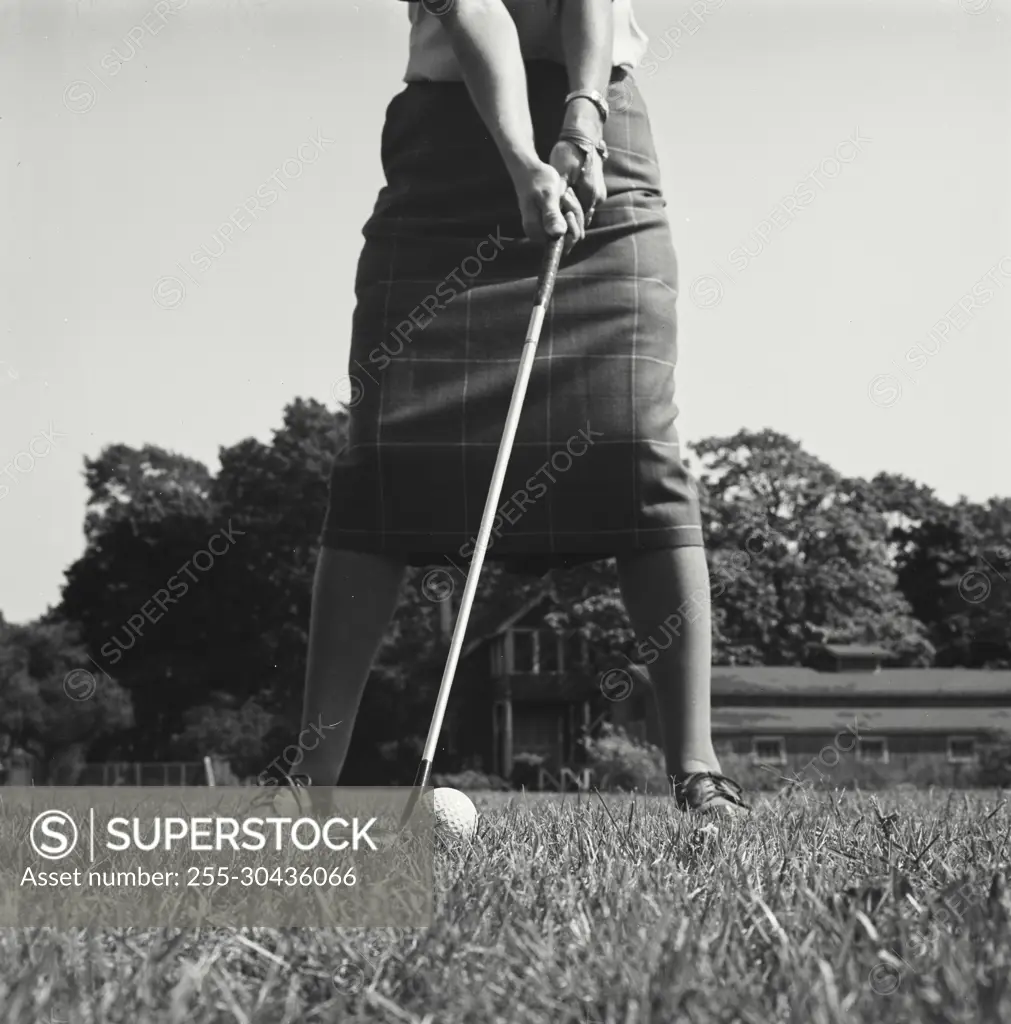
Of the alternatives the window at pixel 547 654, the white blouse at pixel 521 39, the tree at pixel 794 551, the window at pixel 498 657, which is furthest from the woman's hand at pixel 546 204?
the window at pixel 498 657

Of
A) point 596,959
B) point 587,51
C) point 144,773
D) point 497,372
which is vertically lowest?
point 144,773

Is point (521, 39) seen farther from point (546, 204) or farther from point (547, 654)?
point (547, 654)

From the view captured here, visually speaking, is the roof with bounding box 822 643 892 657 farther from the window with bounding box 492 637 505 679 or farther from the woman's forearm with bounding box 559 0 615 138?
the woman's forearm with bounding box 559 0 615 138

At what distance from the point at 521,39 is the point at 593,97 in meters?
0.32

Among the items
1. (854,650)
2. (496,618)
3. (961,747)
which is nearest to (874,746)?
(961,747)

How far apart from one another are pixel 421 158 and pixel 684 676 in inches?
54.1

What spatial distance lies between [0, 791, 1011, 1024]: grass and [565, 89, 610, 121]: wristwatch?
1988 mm

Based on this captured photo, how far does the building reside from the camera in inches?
1517

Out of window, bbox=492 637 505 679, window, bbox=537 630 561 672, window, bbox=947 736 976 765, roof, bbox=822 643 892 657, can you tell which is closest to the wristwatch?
roof, bbox=822 643 892 657

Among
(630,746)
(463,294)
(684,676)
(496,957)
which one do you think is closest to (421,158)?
(463,294)

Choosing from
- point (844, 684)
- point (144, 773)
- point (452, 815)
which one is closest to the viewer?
point (452, 815)

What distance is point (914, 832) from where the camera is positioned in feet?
8.77

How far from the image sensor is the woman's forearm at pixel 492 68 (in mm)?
3389

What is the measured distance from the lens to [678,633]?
3461mm
